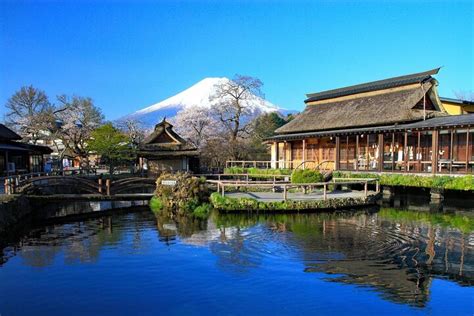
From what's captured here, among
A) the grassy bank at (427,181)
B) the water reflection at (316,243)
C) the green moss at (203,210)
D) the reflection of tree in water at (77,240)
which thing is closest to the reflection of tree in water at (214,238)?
the water reflection at (316,243)

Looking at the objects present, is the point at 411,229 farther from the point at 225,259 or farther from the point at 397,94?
the point at 397,94

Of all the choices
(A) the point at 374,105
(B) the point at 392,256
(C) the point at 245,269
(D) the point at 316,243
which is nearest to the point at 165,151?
(A) the point at 374,105

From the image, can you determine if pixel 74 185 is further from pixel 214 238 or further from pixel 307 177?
pixel 307 177

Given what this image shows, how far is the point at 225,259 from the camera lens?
964 cm

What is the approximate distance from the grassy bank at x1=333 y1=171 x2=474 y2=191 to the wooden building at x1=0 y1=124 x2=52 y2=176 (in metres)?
25.1

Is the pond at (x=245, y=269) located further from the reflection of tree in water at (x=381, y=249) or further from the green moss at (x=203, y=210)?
the green moss at (x=203, y=210)

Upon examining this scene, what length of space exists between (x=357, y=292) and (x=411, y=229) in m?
7.05

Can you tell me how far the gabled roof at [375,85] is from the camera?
88.6ft

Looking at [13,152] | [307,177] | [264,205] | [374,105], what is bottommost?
[264,205]

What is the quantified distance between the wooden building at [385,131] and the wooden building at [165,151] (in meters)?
8.52

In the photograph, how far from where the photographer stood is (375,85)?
30.9 metres

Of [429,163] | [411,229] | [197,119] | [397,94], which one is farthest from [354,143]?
[197,119]

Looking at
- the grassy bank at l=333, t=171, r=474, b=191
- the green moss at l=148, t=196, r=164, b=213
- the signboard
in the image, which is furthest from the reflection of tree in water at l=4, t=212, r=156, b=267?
the grassy bank at l=333, t=171, r=474, b=191

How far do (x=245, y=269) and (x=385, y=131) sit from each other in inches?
739
